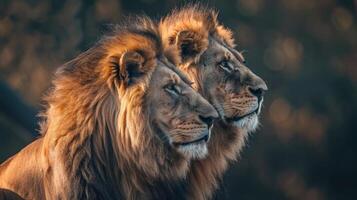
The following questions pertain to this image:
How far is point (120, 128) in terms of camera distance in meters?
6.10

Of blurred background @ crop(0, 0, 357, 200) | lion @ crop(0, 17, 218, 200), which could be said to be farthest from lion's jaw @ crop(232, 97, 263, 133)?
blurred background @ crop(0, 0, 357, 200)

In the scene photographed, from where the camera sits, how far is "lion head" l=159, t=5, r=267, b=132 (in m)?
6.95

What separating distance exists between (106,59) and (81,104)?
0.98 ft

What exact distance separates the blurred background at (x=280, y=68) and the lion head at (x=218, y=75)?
17.3ft

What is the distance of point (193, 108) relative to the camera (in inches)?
239

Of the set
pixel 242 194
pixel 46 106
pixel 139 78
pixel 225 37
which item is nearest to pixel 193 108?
pixel 139 78

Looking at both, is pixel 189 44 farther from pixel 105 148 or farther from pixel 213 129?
pixel 105 148

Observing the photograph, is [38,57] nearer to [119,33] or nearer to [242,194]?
[242,194]

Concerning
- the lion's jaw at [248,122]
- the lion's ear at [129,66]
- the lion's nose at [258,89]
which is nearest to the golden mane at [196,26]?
the lion's nose at [258,89]

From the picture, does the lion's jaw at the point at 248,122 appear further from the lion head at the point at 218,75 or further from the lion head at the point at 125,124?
the lion head at the point at 125,124

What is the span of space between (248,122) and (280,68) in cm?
567

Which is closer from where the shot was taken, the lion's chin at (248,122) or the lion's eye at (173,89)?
the lion's eye at (173,89)

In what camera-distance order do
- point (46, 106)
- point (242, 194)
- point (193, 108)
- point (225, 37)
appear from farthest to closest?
point (242, 194) < point (225, 37) < point (46, 106) < point (193, 108)

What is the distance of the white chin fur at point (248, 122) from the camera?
22.8ft
